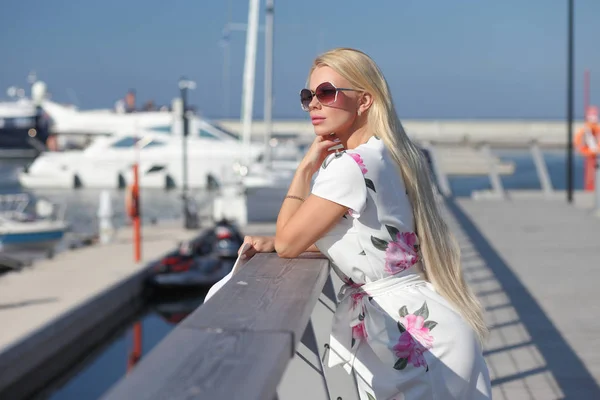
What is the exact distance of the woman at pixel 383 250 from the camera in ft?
8.18

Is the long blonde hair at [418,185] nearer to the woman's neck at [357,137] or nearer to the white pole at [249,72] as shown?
the woman's neck at [357,137]

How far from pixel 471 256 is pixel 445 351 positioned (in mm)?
7899

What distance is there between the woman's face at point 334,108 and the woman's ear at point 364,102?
0.04 ft

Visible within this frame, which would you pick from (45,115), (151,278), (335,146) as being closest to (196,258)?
(151,278)

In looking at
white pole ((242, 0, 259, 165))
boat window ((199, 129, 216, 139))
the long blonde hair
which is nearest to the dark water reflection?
the long blonde hair

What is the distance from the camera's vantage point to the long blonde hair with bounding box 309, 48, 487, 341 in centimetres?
262

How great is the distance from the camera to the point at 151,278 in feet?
45.6

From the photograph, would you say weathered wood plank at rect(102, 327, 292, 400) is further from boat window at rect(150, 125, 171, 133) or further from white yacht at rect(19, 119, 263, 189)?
boat window at rect(150, 125, 171, 133)

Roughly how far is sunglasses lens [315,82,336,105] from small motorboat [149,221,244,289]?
11372 mm

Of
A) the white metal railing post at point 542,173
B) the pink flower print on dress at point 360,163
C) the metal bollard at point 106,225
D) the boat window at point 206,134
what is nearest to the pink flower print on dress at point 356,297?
the pink flower print on dress at point 360,163

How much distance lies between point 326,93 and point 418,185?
1.31 ft

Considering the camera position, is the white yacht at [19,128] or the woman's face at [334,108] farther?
the white yacht at [19,128]

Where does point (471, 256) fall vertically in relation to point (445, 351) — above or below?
below

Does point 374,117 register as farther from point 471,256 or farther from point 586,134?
point 586,134
